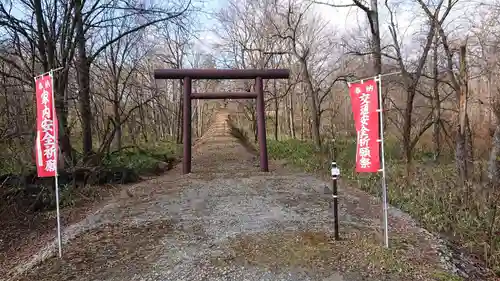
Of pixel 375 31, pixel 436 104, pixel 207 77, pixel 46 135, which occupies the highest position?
pixel 375 31

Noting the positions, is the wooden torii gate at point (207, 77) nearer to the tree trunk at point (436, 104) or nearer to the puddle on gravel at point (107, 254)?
the puddle on gravel at point (107, 254)

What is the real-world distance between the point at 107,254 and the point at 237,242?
171 centimetres

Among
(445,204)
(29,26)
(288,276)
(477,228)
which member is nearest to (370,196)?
(445,204)

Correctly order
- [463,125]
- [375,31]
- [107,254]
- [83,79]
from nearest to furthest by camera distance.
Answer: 1. [107,254]
2. [463,125]
3. [83,79]
4. [375,31]

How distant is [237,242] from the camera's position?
4.82 m

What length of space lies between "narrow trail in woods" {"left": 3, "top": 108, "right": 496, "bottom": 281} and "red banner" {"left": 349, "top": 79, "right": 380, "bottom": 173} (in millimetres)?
1111

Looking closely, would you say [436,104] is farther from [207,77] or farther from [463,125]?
[207,77]

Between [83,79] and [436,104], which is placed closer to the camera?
[83,79]

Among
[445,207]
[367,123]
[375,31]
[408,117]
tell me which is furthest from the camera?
[408,117]

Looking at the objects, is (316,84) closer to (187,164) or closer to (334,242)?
(187,164)

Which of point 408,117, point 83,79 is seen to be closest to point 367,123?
point 83,79

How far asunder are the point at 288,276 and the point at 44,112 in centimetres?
383

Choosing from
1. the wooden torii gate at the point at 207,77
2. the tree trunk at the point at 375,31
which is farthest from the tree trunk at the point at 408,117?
the wooden torii gate at the point at 207,77

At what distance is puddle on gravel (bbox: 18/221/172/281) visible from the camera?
406 centimetres
